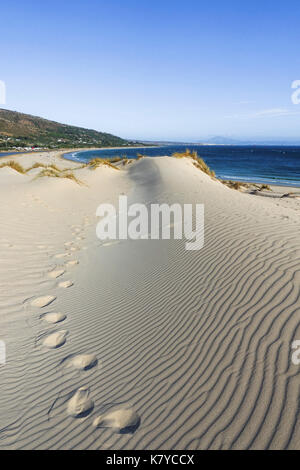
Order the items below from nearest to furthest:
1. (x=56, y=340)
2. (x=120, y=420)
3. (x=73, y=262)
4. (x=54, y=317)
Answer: (x=120, y=420)
(x=56, y=340)
(x=54, y=317)
(x=73, y=262)

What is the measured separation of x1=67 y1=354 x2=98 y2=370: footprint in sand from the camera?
98.2 inches

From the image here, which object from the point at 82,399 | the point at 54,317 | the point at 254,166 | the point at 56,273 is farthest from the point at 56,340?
the point at 254,166

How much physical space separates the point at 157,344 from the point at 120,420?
81 cm

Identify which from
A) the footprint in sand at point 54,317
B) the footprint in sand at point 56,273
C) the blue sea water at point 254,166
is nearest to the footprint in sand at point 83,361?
the footprint in sand at point 54,317

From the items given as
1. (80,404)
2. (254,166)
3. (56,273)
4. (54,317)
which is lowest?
(80,404)

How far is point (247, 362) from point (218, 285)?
4.12ft

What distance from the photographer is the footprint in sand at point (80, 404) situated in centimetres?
200

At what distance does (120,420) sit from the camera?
1.89m

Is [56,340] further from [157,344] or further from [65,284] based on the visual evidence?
[65,284]

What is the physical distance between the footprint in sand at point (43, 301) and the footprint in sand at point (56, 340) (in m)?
0.83

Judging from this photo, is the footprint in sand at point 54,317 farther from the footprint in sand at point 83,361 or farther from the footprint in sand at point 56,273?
the footprint in sand at point 56,273

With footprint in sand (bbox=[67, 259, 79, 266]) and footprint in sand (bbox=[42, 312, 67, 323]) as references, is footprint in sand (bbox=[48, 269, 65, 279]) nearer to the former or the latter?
footprint in sand (bbox=[67, 259, 79, 266])

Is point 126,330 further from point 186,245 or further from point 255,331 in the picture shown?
point 186,245
